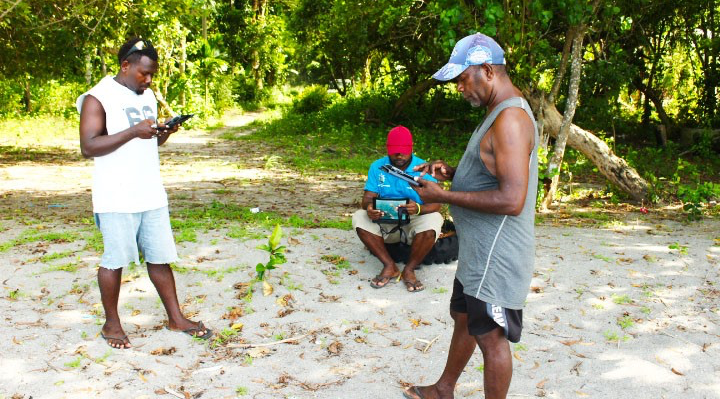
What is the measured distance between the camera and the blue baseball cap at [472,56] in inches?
108

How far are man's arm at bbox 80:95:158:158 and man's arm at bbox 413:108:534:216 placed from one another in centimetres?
205

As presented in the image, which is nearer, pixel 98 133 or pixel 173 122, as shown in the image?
pixel 98 133

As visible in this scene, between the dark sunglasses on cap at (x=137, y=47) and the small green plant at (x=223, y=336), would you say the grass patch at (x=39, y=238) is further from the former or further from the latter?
the dark sunglasses on cap at (x=137, y=47)

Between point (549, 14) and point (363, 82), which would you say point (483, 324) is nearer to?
point (549, 14)

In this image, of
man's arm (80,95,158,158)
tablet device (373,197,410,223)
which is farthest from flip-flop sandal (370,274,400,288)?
man's arm (80,95,158,158)

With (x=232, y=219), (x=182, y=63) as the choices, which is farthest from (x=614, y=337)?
(x=182, y=63)

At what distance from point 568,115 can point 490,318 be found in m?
6.23

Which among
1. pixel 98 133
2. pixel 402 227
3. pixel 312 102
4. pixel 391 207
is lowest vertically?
pixel 402 227

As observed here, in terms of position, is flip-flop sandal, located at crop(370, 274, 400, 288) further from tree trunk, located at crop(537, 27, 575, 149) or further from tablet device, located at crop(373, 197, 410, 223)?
tree trunk, located at crop(537, 27, 575, 149)

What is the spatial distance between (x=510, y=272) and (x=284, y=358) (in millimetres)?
1903

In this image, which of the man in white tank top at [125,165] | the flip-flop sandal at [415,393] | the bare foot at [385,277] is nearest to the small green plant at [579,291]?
the bare foot at [385,277]

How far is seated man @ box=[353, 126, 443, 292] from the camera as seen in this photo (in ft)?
17.6

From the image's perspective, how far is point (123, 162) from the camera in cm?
385

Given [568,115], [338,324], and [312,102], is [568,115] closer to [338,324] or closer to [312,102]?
[338,324]
